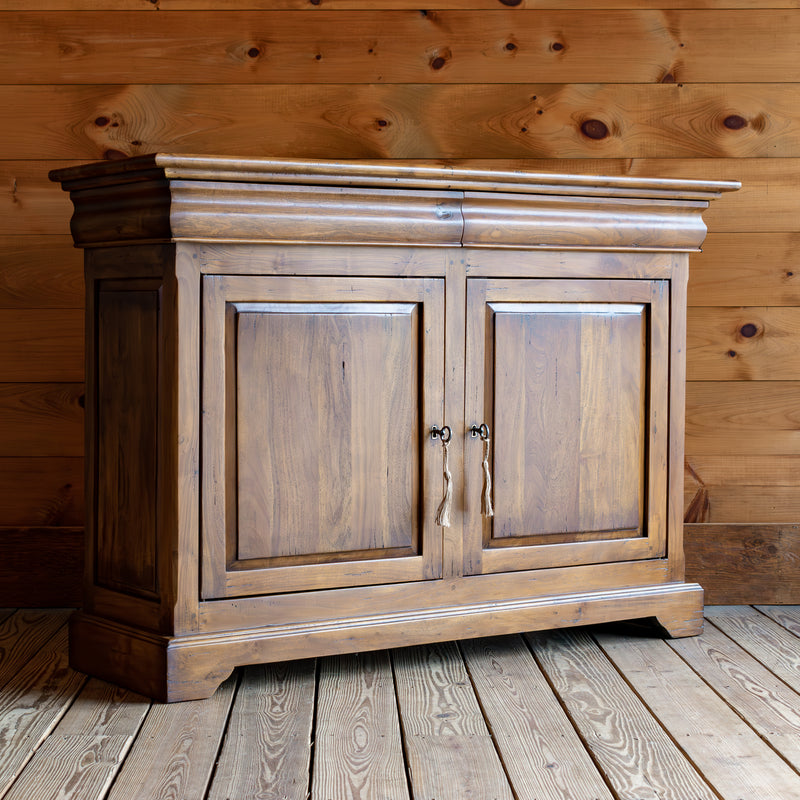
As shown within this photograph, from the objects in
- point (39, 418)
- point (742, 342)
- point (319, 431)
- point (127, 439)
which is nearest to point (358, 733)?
point (319, 431)

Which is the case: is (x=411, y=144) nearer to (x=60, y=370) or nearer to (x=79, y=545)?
(x=60, y=370)

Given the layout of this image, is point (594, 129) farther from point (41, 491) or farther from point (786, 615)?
point (41, 491)

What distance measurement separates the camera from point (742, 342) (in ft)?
7.84

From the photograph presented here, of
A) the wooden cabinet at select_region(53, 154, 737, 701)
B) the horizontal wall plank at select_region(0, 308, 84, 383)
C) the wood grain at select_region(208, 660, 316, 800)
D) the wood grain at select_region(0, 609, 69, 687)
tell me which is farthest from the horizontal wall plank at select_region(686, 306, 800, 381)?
the wood grain at select_region(0, 609, 69, 687)

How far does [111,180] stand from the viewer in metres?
1.75

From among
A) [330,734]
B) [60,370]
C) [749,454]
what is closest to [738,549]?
[749,454]

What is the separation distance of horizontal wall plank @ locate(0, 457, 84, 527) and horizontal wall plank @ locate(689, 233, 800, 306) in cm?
159

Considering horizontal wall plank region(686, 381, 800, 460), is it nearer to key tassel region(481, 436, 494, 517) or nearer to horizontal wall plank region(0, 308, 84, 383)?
key tassel region(481, 436, 494, 517)

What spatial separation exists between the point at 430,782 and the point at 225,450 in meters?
0.69

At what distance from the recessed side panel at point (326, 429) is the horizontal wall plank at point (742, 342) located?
887mm

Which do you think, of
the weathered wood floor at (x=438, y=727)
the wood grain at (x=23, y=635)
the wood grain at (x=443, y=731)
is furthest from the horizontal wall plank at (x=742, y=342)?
the wood grain at (x=23, y=635)

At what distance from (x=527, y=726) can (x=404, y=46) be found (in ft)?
5.21

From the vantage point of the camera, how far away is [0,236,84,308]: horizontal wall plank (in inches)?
88.7

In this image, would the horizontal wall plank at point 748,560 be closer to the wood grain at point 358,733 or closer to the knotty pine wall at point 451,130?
the knotty pine wall at point 451,130
